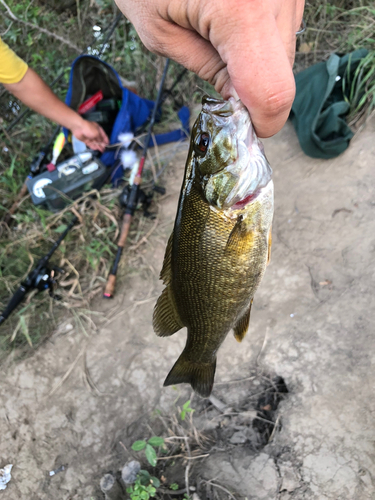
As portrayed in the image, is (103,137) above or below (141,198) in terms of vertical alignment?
above

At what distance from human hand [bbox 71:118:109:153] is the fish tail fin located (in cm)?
268

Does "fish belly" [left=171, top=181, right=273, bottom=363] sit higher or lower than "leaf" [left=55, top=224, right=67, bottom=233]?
higher

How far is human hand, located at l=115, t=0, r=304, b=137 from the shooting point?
997 mm

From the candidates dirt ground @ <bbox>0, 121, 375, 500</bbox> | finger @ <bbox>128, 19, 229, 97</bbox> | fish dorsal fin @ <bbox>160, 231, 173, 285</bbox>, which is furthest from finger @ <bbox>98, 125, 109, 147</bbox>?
fish dorsal fin @ <bbox>160, 231, 173, 285</bbox>

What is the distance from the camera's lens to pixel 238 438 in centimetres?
207

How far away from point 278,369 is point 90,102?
345 centimetres

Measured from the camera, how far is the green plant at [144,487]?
183cm

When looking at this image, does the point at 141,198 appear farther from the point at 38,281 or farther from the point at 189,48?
the point at 189,48

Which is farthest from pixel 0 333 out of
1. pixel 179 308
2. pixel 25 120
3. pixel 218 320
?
pixel 25 120

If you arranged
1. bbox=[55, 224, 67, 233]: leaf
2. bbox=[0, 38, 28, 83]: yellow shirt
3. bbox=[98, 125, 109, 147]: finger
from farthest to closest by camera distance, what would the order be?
bbox=[98, 125, 109, 147]: finger
bbox=[55, 224, 67, 233]: leaf
bbox=[0, 38, 28, 83]: yellow shirt

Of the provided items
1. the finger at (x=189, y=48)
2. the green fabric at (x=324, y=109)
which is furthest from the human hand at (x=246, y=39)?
the green fabric at (x=324, y=109)

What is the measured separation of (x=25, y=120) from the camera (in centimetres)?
408

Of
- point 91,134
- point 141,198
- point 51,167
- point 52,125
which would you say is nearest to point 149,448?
point 141,198

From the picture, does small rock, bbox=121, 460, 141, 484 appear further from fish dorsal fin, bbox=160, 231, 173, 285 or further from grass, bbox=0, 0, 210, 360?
Result: fish dorsal fin, bbox=160, 231, 173, 285
